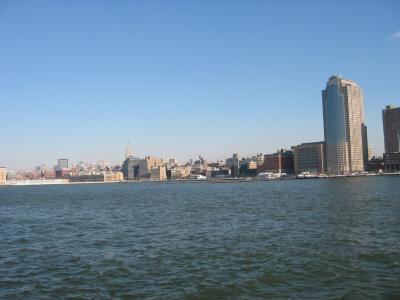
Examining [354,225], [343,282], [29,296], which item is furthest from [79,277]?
[354,225]

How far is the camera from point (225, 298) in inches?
628

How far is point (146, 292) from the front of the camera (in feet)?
55.1

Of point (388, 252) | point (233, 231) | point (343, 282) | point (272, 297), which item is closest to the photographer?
point (272, 297)

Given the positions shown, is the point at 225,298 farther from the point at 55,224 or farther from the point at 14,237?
the point at 55,224

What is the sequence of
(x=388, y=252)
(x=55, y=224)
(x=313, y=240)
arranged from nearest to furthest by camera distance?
1. (x=388, y=252)
2. (x=313, y=240)
3. (x=55, y=224)

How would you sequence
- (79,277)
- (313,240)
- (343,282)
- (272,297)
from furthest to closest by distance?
(313,240) → (79,277) → (343,282) → (272,297)

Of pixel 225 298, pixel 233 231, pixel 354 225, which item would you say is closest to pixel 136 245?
pixel 233 231

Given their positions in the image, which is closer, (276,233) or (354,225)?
(276,233)

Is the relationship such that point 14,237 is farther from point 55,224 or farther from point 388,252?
point 388,252


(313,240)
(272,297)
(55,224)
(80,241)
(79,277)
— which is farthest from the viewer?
(55,224)

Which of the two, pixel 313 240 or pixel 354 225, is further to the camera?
pixel 354 225

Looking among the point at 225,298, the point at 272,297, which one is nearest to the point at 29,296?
the point at 225,298

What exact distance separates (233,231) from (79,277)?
47.4ft

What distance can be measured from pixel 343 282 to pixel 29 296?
39.7 feet
